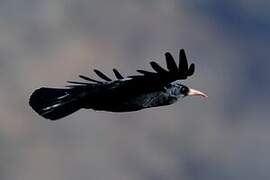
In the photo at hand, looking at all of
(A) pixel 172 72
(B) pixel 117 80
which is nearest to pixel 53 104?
(B) pixel 117 80

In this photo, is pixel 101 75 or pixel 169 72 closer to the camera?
pixel 169 72

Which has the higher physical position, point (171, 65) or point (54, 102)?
point (171, 65)

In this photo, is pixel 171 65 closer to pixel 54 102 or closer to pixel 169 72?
pixel 169 72

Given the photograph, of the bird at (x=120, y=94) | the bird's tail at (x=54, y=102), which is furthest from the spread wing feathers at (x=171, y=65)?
the bird's tail at (x=54, y=102)

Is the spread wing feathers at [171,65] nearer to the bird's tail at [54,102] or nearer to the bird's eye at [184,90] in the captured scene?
the bird's eye at [184,90]

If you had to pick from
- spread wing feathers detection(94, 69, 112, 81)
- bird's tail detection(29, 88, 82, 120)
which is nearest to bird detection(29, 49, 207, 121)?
bird's tail detection(29, 88, 82, 120)

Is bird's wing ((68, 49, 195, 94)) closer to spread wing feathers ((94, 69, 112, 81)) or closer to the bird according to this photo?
the bird

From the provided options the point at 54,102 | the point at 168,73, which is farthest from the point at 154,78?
the point at 54,102

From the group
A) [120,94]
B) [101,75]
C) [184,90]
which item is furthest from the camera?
[101,75]

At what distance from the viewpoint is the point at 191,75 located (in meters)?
31.0

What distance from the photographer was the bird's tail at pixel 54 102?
97.5 ft

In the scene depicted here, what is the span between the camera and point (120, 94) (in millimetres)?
30016

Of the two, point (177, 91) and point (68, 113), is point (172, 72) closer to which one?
point (177, 91)

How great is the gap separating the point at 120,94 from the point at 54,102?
9.33ft
